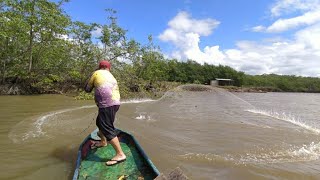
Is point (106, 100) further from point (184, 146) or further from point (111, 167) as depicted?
point (184, 146)

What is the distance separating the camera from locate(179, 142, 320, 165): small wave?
733cm

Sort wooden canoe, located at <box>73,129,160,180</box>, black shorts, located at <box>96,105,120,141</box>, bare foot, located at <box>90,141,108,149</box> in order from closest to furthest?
wooden canoe, located at <box>73,129,160,180</box> < black shorts, located at <box>96,105,120,141</box> < bare foot, located at <box>90,141,108,149</box>

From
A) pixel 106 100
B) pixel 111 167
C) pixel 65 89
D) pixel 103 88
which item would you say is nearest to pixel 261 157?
pixel 111 167

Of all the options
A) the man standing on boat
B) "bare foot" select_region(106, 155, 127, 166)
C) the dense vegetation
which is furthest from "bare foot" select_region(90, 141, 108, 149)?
the dense vegetation

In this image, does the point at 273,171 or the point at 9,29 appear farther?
the point at 9,29

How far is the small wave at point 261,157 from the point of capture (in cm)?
733

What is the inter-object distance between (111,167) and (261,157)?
397 centimetres

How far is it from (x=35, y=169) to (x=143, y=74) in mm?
26968

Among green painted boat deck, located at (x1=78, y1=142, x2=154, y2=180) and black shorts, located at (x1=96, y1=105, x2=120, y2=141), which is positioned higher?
black shorts, located at (x1=96, y1=105, x2=120, y2=141)

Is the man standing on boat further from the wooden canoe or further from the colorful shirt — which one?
the wooden canoe

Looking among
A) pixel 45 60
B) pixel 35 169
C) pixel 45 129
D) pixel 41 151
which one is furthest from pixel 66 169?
pixel 45 60

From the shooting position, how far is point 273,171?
6629 mm

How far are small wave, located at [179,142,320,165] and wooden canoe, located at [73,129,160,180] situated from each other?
1.65 metres

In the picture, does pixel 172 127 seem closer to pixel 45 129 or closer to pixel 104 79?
pixel 45 129
